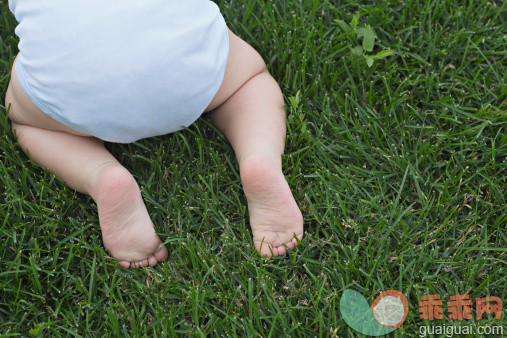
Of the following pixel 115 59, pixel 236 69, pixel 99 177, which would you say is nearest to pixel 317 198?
pixel 236 69

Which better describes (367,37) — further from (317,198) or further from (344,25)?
(317,198)

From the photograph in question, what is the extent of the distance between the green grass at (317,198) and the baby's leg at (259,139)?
2.9 inches

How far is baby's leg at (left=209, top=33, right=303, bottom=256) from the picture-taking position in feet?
6.11

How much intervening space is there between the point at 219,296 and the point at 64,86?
2.82ft

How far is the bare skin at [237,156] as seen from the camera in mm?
1846

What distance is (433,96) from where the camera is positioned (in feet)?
7.69

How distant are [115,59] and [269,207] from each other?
722 millimetres

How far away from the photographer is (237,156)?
6.86 feet

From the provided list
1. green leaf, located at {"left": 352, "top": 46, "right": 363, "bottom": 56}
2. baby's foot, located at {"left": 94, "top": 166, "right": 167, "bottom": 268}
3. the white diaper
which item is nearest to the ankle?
baby's foot, located at {"left": 94, "top": 166, "right": 167, "bottom": 268}

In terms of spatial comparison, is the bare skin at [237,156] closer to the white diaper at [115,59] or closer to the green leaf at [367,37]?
the white diaper at [115,59]

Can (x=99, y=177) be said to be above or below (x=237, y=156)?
above

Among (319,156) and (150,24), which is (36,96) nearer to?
(150,24)

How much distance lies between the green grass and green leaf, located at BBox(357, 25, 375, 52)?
9 cm

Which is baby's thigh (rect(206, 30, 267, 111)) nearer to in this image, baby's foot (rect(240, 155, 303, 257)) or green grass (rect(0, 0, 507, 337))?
green grass (rect(0, 0, 507, 337))
